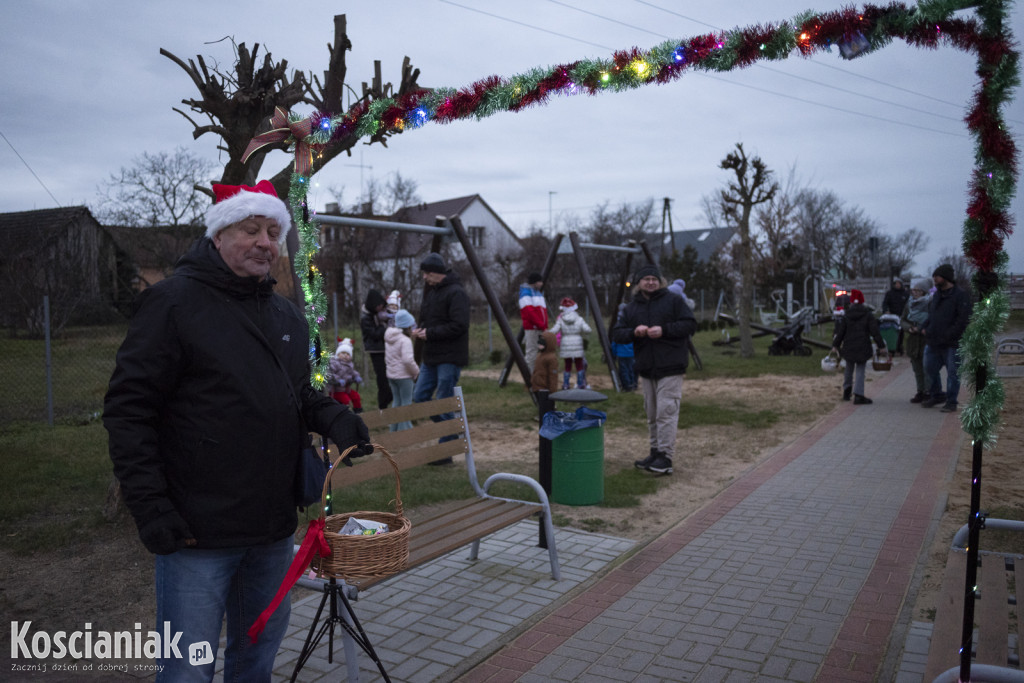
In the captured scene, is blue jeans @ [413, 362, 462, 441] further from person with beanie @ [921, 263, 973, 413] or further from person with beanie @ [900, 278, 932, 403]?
person with beanie @ [900, 278, 932, 403]

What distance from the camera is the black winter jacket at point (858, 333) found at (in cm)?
1128

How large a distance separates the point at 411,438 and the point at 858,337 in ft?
29.1

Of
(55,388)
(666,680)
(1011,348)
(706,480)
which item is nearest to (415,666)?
(666,680)

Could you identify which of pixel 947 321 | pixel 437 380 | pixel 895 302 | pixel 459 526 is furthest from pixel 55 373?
pixel 895 302

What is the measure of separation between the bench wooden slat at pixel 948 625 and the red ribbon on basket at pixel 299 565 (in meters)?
2.25

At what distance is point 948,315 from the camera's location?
10.1 meters

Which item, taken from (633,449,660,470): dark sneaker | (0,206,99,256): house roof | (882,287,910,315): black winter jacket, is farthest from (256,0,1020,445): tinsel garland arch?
(882,287,910,315): black winter jacket

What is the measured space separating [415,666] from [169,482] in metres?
1.72

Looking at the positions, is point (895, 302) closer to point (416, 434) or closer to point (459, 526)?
point (416, 434)

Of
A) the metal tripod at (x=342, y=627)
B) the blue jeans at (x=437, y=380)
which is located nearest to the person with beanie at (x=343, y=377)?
the blue jeans at (x=437, y=380)

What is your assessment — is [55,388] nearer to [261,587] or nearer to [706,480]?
[706,480]

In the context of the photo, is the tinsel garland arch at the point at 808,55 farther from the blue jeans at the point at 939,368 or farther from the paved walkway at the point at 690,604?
the blue jeans at the point at 939,368

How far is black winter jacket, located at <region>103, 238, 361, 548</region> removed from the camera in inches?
90.4

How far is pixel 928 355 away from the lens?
35.6 feet
